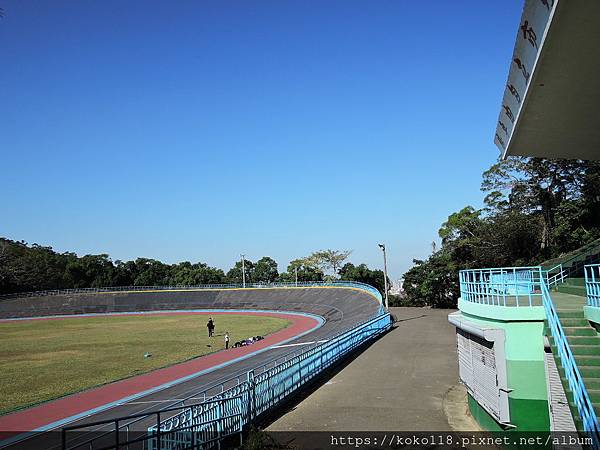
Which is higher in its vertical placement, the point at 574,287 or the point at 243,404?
the point at 574,287

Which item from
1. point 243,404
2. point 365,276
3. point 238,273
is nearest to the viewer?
point 243,404

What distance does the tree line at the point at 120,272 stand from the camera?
75375 millimetres

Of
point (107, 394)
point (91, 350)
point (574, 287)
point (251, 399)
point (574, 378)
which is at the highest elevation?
point (574, 287)

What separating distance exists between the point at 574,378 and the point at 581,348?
1.27 metres

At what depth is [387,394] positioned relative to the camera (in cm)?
1470

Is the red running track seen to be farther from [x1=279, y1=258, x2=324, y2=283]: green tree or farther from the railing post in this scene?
[x1=279, y1=258, x2=324, y2=283]: green tree

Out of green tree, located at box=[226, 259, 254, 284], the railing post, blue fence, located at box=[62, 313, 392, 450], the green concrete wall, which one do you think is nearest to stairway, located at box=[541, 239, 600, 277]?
blue fence, located at box=[62, 313, 392, 450]

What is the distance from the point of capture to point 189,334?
37500mm

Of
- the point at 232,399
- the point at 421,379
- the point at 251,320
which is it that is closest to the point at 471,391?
the point at 421,379

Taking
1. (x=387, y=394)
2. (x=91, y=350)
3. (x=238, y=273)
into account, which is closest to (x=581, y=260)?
(x=387, y=394)

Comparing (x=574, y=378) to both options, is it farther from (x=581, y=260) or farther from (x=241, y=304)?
(x=241, y=304)

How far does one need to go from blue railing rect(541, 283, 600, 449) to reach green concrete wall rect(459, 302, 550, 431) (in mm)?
475

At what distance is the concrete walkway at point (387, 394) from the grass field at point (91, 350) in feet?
36.6

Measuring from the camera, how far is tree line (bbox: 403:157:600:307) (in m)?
32.1
